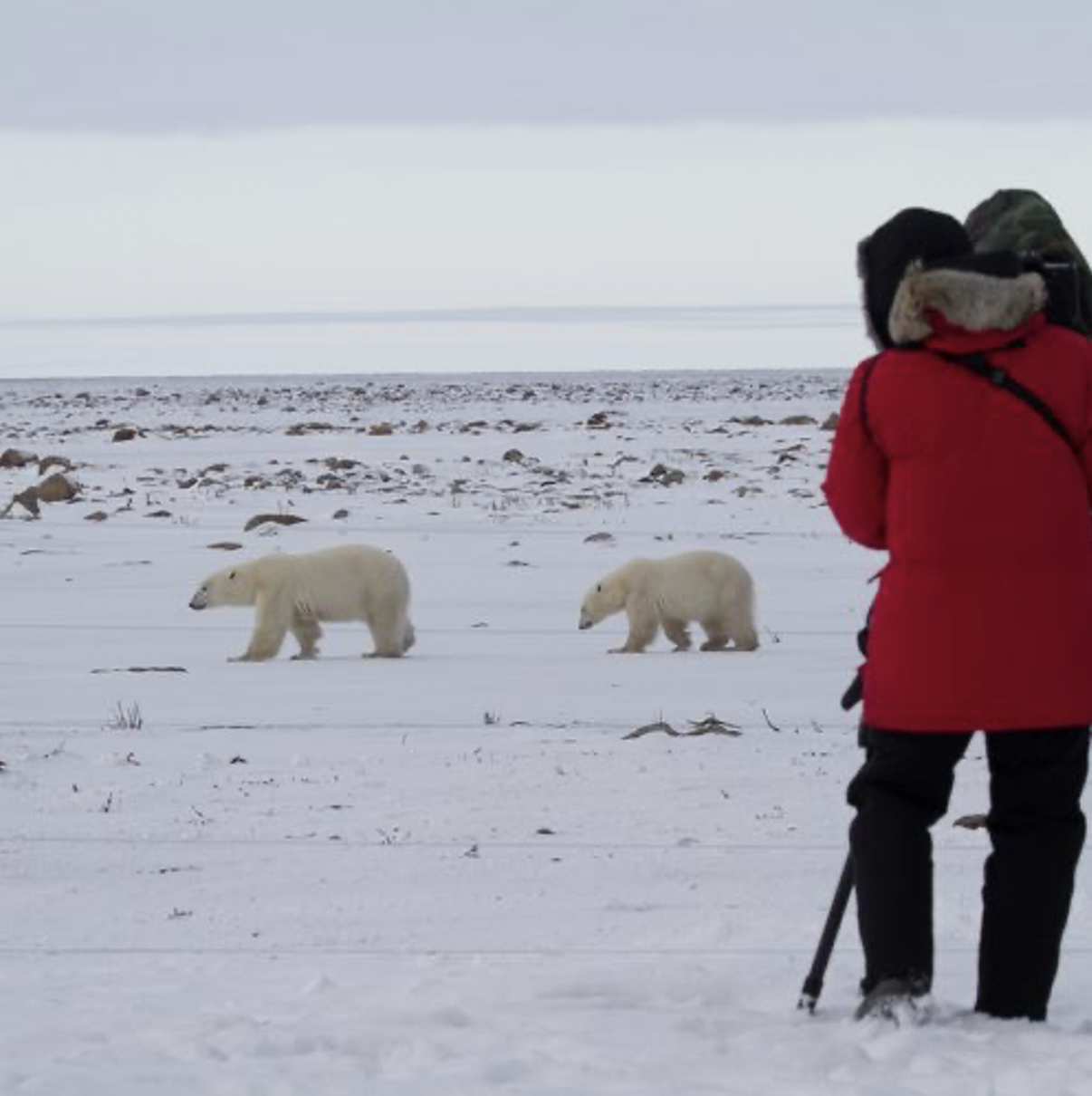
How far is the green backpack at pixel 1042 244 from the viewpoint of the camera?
4.59 m

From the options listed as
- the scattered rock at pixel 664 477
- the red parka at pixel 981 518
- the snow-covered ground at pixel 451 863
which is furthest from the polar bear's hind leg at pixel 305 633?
the scattered rock at pixel 664 477

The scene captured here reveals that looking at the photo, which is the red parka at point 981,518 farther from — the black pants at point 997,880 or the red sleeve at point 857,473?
the black pants at point 997,880

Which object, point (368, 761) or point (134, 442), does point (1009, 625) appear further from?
point (134, 442)

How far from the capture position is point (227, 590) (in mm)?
13586

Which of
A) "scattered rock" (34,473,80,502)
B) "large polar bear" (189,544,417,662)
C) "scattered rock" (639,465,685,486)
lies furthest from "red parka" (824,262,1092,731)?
"scattered rock" (639,465,685,486)

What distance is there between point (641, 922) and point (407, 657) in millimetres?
6858

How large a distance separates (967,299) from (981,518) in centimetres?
42

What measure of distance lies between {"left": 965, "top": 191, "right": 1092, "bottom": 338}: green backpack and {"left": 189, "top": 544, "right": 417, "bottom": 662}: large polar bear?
7.69 metres

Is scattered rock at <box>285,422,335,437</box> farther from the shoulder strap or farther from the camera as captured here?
the shoulder strap

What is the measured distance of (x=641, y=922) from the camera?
572cm

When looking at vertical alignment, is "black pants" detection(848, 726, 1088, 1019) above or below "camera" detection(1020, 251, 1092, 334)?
below

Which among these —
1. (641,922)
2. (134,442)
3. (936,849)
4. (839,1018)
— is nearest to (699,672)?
(936,849)

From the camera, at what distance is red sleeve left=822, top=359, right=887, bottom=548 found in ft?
14.5

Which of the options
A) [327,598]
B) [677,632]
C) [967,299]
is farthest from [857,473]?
[677,632]
